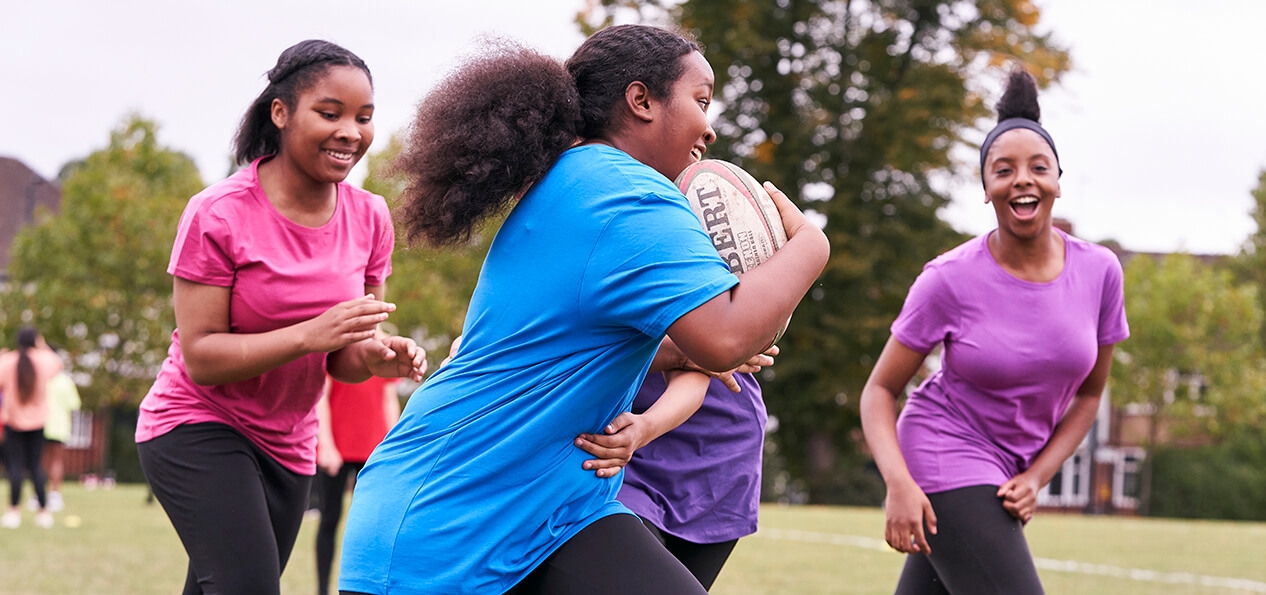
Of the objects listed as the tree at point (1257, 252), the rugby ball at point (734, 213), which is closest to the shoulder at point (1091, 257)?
the rugby ball at point (734, 213)

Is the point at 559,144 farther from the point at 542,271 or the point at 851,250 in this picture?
the point at 851,250

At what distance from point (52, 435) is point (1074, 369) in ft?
57.8

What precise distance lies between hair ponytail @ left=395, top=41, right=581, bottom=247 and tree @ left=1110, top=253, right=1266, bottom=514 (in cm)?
4825

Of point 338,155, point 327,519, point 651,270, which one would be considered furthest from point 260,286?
point 327,519

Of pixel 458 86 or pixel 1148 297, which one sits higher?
pixel 458 86

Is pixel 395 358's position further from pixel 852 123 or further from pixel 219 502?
pixel 852 123

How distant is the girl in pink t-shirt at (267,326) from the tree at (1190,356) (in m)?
47.1

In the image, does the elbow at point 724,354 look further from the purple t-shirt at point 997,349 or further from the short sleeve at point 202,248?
the purple t-shirt at point 997,349

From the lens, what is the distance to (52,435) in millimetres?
19062

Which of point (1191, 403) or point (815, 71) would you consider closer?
point (815, 71)

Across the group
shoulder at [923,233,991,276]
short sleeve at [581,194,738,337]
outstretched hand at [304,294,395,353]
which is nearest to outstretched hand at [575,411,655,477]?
short sleeve at [581,194,738,337]

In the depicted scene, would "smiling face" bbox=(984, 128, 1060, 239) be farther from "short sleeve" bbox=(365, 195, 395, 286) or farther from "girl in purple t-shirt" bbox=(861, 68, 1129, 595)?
"short sleeve" bbox=(365, 195, 395, 286)

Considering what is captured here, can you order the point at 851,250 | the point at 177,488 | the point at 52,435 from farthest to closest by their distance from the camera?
the point at 851,250 → the point at 52,435 → the point at 177,488

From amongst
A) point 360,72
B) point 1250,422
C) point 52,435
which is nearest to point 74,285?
point 52,435
